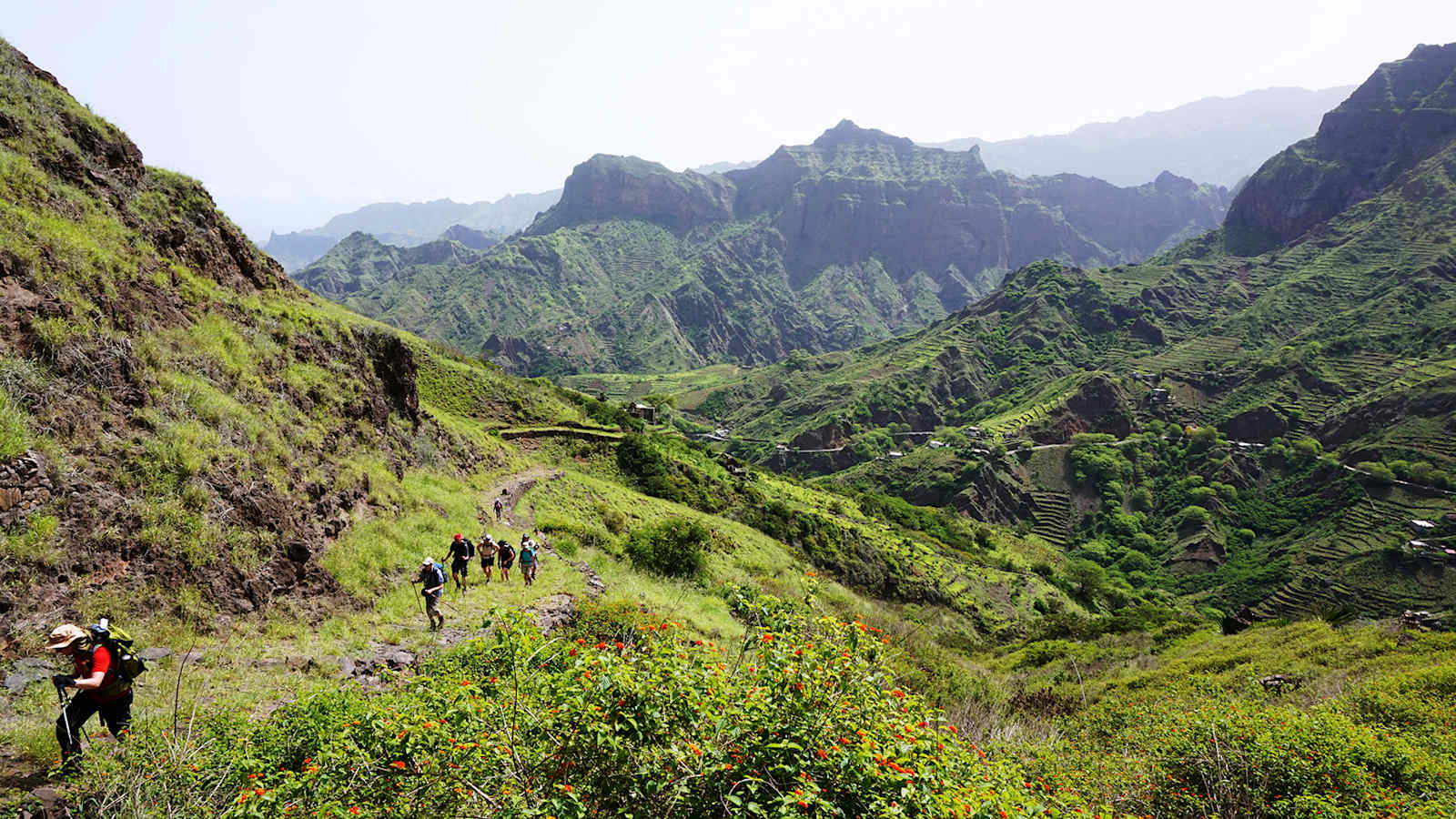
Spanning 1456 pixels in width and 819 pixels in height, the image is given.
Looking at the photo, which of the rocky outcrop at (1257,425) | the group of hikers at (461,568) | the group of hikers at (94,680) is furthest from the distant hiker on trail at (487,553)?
the rocky outcrop at (1257,425)

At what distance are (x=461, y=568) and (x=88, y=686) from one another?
10.2 meters

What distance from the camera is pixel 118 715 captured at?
771 centimetres

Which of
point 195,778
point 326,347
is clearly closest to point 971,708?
point 195,778

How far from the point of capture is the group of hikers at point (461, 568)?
48.2 feet

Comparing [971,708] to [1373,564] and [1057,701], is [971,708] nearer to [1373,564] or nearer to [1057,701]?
[1057,701]

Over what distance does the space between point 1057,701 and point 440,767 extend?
29.6 meters

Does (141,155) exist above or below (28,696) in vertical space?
above

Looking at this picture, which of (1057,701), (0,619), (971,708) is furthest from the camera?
(1057,701)

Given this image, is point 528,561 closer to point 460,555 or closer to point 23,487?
point 460,555

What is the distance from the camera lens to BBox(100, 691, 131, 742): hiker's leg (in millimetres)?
7594

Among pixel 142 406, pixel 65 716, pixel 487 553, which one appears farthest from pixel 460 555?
pixel 65 716

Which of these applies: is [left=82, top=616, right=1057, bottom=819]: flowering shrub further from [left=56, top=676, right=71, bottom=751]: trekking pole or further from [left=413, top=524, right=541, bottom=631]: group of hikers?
[left=413, top=524, right=541, bottom=631]: group of hikers

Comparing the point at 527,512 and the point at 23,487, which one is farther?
the point at 527,512

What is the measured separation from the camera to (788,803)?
472 centimetres
